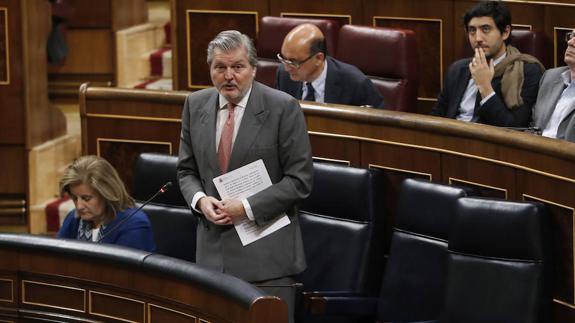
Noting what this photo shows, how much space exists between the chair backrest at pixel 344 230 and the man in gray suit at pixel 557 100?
292mm

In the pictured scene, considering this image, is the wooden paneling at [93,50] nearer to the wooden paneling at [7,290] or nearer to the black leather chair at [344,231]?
the black leather chair at [344,231]

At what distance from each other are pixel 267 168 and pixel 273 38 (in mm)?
1065

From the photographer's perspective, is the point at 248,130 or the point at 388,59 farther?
the point at 388,59

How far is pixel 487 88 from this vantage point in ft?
7.16

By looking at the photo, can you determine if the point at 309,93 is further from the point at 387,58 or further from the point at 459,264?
the point at 459,264

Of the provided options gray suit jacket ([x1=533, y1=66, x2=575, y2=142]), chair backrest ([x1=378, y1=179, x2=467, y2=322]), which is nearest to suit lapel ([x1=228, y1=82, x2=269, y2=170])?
chair backrest ([x1=378, y1=179, x2=467, y2=322])

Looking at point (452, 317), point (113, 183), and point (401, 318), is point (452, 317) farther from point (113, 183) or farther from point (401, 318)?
point (113, 183)

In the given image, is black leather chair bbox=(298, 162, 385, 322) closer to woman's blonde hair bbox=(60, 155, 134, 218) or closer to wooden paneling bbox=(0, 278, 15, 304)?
woman's blonde hair bbox=(60, 155, 134, 218)

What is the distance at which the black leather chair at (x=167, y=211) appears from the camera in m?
2.20

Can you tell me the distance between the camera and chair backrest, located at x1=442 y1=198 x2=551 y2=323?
1.72m

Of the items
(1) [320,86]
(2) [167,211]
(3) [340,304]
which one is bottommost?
(3) [340,304]

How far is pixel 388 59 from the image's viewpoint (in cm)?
256

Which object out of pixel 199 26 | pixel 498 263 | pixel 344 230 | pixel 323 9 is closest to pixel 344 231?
pixel 344 230

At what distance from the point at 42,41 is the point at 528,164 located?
1.60 meters
